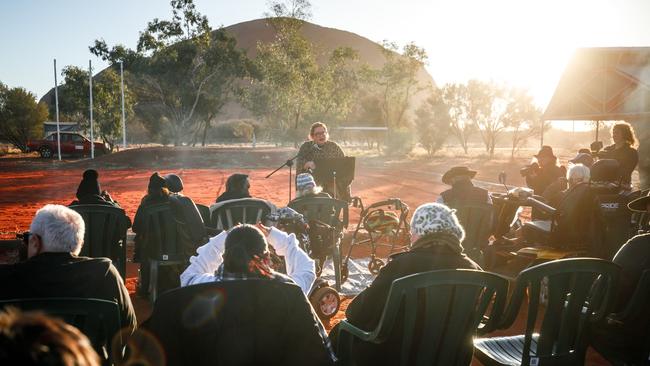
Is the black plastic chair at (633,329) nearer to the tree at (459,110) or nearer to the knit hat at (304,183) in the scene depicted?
the knit hat at (304,183)

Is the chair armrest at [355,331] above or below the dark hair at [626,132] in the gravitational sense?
below

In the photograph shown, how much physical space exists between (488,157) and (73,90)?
3172 centimetres

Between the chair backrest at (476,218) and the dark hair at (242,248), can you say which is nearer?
the dark hair at (242,248)

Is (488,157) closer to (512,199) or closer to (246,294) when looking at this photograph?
(512,199)

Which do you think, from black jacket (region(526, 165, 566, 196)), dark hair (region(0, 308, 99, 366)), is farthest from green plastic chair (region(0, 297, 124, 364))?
black jacket (region(526, 165, 566, 196))

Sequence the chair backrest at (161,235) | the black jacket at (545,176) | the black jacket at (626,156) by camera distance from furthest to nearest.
Answer: 1. the black jacket at (545,176)
2. the black jacket at (626,156)
3. the chair backrest at (161,235)

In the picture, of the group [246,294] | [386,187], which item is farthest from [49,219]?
[386,187]

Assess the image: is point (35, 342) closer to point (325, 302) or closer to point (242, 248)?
point (242, 248)

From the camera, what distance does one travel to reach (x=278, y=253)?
160 inches

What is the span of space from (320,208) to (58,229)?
3.56 m

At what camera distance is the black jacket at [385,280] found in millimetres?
2924

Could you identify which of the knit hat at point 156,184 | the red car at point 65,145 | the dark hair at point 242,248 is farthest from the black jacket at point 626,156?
the red car at point 65,145

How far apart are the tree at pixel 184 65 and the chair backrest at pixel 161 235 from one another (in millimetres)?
37641

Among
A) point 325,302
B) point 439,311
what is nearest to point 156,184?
point 325,302
